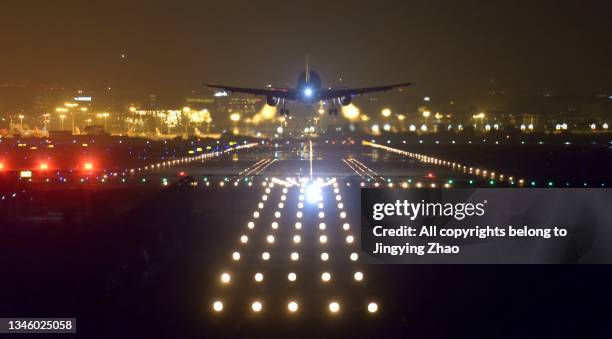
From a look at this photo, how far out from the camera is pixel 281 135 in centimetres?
15712

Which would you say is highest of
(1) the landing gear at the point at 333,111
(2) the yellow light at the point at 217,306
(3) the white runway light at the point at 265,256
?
(1) the landing gear at the point at 333,111

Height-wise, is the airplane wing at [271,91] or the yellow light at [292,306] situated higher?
the airplane wing at [271,91]

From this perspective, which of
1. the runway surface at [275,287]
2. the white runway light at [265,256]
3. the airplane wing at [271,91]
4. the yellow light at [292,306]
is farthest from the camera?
the airplane wing at [271,91]

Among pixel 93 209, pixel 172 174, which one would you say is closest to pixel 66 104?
pixel 172 174

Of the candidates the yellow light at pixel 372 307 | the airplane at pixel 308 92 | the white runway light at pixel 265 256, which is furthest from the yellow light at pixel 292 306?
the airplane at pixel 308 92

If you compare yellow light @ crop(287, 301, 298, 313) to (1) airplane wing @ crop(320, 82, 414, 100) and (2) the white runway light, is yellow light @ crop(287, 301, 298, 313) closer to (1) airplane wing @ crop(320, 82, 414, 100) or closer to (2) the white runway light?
(2) the white runway light

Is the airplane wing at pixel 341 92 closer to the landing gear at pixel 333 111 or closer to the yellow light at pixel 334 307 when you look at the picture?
the landing gear at pixel 333 111

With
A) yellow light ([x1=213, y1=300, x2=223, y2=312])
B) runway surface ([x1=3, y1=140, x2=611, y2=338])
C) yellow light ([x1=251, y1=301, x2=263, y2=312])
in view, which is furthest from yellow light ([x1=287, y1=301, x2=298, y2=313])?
yellow light ([x1=213, y1=300, x2=223, y2=312])

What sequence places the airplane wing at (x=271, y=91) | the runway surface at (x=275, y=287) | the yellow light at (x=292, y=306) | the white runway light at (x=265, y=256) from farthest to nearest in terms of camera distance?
the airplane wing at (x=271, y=91) < the white runway light at (x=265, y=256) < the yellow light at (x=292, y=306) < the runway surface at (x=275, y=287)

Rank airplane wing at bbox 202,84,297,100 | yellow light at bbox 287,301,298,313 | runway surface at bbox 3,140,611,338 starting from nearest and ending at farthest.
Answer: runway surface at bbox 3,140,611,338
yellow light at bbox 287,301,298,313
airplane wing at bbox 202,84,297,100

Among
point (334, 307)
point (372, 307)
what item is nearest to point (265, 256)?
point (334, 307)

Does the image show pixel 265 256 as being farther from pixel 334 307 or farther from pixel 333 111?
pixel 333 111

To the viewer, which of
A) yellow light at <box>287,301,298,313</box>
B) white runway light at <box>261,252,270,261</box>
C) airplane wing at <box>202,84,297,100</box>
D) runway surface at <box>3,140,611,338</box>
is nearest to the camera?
runway surface at <box>3,140,611,338</box>

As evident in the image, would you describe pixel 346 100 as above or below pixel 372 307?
above
